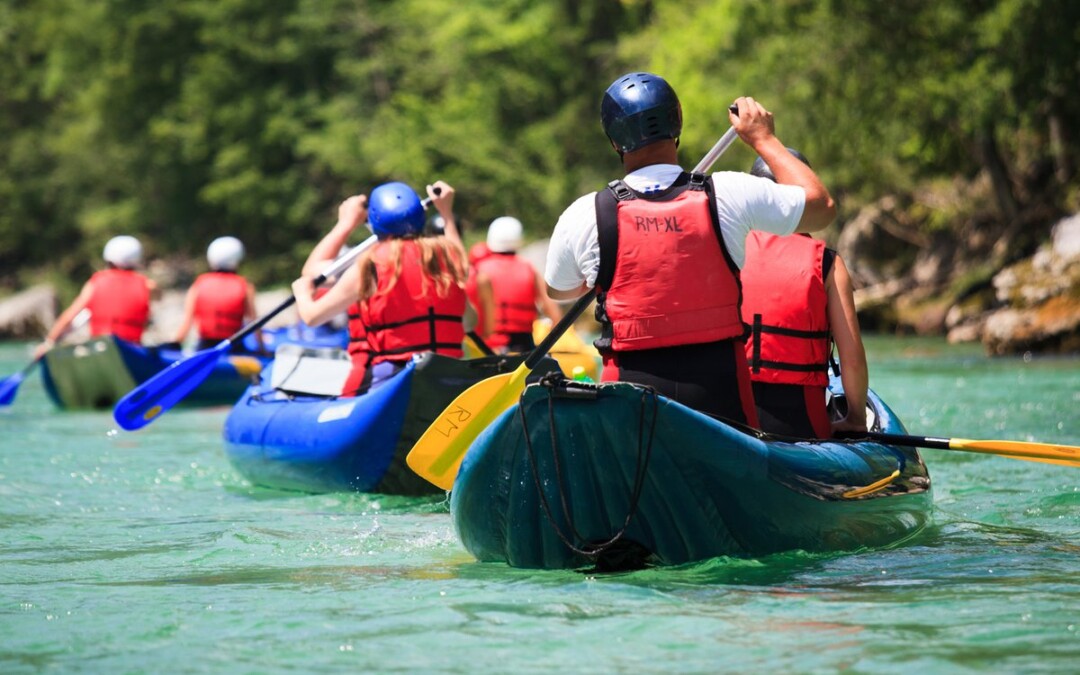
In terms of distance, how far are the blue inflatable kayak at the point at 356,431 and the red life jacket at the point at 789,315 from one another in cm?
113

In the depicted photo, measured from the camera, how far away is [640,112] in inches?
167

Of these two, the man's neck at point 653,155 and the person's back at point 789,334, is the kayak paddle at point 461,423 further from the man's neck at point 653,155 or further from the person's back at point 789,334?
the person's back at point 789,334

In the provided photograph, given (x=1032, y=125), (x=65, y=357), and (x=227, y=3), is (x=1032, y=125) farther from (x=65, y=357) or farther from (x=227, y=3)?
(x=227, y=3)

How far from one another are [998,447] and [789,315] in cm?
77

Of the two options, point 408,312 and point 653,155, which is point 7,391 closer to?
point 408,312

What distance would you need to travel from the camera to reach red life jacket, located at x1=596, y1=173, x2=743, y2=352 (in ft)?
13.7

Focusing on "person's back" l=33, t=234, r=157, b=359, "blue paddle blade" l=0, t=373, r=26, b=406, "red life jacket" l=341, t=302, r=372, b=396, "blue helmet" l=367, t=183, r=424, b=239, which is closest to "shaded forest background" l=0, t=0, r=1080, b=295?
"person's back" l=33, t=234, r=157, b=359

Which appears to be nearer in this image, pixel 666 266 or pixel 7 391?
pixel 666 266

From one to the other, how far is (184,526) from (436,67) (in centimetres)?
2835

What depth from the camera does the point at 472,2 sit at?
3228 cm

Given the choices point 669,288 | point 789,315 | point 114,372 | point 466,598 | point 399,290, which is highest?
point 399,290

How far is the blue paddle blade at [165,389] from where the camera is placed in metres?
7.91

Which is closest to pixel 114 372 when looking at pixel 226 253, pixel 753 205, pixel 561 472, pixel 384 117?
pixel 226 253

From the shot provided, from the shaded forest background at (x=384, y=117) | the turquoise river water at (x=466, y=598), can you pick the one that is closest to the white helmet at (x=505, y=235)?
the turquoise river water at (x=466, y=598)
